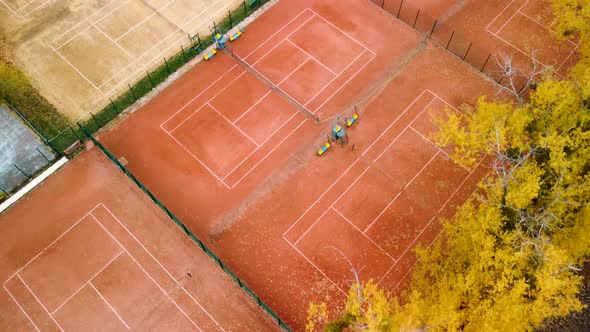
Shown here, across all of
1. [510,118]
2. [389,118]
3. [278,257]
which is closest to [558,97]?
[510,118]

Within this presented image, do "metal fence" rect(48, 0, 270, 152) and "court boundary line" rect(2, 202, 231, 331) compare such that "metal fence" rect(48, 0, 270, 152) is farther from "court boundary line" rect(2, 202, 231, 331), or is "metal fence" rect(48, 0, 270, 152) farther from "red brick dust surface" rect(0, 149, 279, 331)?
"court boundary line" rect(2, 202, 231, 331)

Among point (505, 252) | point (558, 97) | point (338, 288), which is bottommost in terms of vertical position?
point (338, 288)

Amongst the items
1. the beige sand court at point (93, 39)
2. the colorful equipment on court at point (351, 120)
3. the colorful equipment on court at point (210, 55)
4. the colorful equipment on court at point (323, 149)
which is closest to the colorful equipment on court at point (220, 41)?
the colorful equipment on court at point (210, 55)

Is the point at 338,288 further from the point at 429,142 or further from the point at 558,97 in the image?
the point at 558,97

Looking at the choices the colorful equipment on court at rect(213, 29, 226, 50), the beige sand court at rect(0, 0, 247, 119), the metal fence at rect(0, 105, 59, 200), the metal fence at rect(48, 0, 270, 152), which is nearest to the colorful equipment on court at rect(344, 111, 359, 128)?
the colorful equipment on court at rect(213, 29, 226, 50)

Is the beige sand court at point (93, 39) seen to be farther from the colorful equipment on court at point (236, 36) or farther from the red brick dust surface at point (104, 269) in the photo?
the red brick dust surface at point (104, 269)

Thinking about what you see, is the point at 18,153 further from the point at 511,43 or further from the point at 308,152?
the point at 511,43

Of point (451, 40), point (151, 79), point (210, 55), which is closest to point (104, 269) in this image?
point (151, 79)
